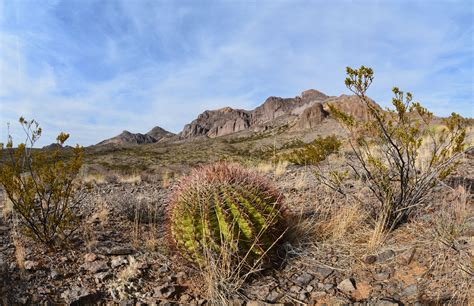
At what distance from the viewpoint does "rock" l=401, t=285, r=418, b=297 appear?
125 inches

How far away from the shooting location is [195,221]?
370cm

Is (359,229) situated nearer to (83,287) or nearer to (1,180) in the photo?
(83,287)

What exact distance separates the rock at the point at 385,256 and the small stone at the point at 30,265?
3.91 meters

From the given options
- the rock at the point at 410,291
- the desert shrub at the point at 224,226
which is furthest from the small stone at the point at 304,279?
the rock at the point at 410,291

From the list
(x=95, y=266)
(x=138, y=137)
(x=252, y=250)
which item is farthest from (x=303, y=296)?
(x=138, y=137)

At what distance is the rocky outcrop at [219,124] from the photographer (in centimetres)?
17188

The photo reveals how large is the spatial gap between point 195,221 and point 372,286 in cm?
195

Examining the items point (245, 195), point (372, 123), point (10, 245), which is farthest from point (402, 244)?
point (10, 245)

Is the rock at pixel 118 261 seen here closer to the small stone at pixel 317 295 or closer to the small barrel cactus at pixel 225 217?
the small barrel cactus at pixel 225 217

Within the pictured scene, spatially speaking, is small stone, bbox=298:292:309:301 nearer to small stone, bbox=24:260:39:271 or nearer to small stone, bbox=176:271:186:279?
small stone, bbox=176:271:186:279

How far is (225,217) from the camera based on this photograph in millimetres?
3652

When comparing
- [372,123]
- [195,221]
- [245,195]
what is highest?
[372,123]

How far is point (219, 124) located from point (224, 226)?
17947 cm

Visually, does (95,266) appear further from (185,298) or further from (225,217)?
(225,217)
